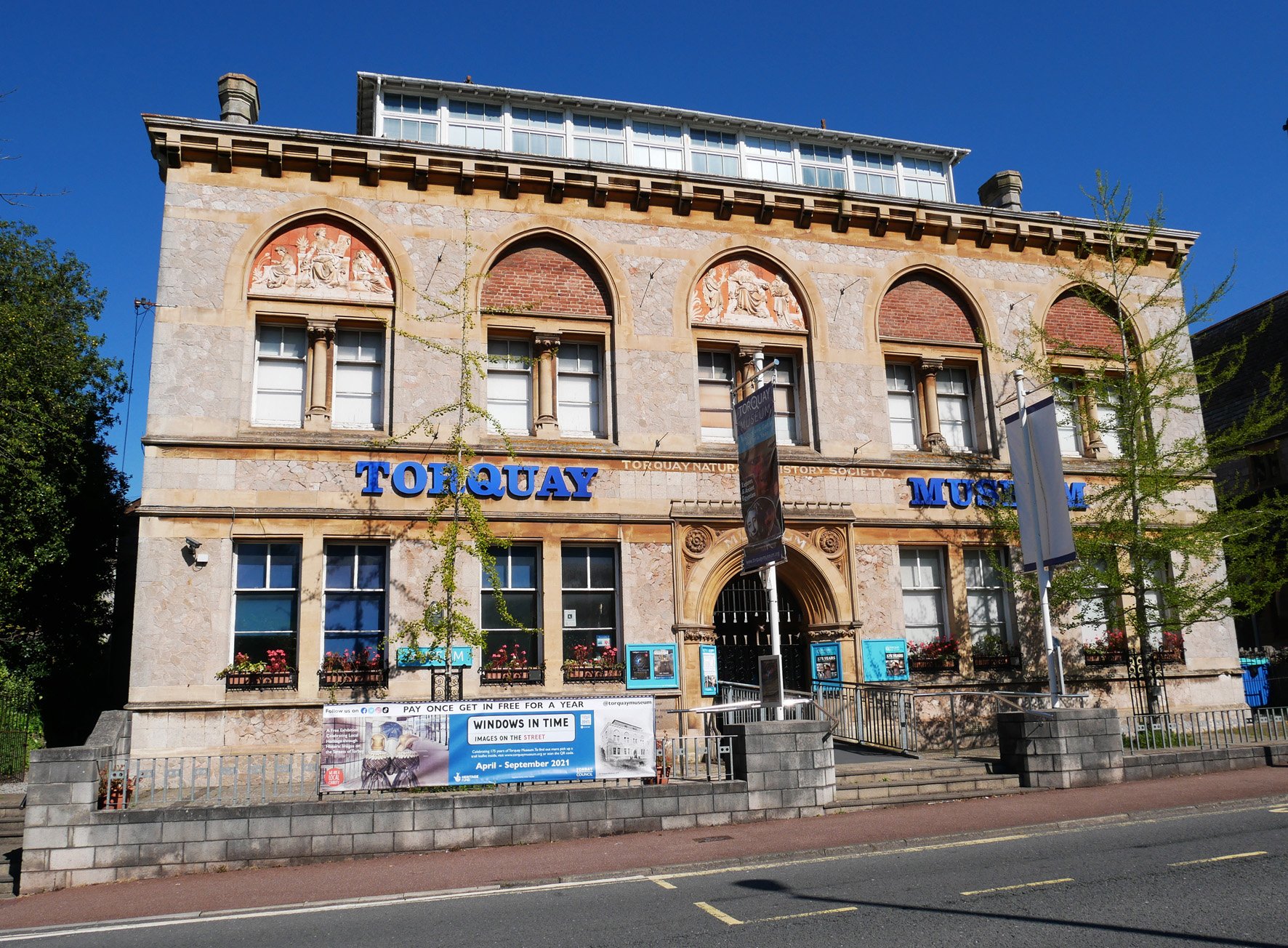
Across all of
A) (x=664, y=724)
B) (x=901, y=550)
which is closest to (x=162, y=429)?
(x=664, y=724)

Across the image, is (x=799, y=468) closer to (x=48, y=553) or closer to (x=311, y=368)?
(x=311, y=368)

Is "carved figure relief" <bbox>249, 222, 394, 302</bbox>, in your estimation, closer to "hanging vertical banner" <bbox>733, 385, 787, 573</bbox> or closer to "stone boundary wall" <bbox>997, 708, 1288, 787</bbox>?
"hanging vertical banner" <bbox>733, 385, 787, 573</bbox>

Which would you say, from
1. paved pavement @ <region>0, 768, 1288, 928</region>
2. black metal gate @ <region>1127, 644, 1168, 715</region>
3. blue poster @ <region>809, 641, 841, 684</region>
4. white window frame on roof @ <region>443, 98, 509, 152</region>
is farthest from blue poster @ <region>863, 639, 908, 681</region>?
white window frame on roof @ <region>443, 98, 509, 152</region>

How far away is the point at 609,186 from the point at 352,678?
10.1m

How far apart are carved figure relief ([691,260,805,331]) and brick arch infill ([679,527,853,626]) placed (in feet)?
13.9

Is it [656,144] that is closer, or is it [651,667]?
[651,667]

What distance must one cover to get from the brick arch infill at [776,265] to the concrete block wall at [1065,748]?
8.28 m

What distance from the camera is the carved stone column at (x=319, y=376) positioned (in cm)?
1700

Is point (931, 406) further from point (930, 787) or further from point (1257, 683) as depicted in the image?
point (1257, 683)

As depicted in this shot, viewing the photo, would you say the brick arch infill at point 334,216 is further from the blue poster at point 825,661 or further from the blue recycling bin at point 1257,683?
the blue recycling bin at point 1257,683

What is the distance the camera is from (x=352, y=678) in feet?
52.5

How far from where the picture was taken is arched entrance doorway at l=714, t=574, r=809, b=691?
18516 millimetres

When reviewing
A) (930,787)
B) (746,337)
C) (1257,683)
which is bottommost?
(930,787)

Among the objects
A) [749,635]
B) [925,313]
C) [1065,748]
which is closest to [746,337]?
[925,313]
